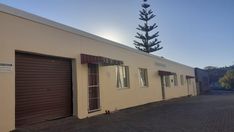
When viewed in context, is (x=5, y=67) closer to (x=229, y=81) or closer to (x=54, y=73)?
(x=54, y=73)

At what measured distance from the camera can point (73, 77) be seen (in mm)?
11117

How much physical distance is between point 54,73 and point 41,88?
3.18ft

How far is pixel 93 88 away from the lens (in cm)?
1245

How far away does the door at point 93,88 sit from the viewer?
12.2m

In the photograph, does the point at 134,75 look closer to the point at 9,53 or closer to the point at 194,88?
the point at 9,53

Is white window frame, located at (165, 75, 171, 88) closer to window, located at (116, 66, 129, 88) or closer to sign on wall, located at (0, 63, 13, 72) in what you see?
window, located at (116, 66, 129, 88)

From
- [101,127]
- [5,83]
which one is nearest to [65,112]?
[101,127]

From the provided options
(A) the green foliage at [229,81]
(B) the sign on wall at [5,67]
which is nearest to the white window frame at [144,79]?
(B) the sign on wall at [5,67]

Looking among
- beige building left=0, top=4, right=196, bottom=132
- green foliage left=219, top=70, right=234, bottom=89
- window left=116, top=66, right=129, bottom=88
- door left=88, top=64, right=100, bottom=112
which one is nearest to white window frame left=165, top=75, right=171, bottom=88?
beige building left=0, top=4, right=196, bottom=132

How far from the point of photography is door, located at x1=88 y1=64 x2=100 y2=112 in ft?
39.9

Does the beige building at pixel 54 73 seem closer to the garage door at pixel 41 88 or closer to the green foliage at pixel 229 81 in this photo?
the garage door at pixel 41 88

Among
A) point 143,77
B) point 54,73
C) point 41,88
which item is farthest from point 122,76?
point 41,88

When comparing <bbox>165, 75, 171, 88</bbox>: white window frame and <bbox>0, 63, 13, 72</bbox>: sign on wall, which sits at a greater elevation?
<bbox>0, 63, 13, 72</bbox>: sign on wall

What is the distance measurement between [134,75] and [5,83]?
10.1 metres
